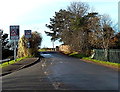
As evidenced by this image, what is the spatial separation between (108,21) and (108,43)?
114 inches

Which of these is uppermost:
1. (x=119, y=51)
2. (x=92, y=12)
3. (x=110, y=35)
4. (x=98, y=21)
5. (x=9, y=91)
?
(x=92, y=12)

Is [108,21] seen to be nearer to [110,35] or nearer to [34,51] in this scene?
[110,35]

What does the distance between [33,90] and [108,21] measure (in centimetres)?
2187

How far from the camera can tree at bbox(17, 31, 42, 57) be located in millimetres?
39812

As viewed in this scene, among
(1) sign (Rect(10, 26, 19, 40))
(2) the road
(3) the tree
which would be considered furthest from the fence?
(3) the tree

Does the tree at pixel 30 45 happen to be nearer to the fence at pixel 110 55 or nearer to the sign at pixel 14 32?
the sign at pixel 14 32

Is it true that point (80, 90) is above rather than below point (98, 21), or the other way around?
below

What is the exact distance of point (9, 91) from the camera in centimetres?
1005

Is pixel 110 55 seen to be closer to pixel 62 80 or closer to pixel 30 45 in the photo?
pixel 62 80

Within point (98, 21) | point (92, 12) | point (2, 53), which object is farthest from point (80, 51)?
point (2, 53)

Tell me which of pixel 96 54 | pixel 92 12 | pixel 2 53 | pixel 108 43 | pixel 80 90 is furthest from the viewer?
pixel 2 53

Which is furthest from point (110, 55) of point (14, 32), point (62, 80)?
point (62, 80)

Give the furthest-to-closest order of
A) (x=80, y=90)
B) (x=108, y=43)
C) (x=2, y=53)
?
(x=2, y=53)
(x=108, y=43)
(x=80, y=90)

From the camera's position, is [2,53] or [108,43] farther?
[2,53]
